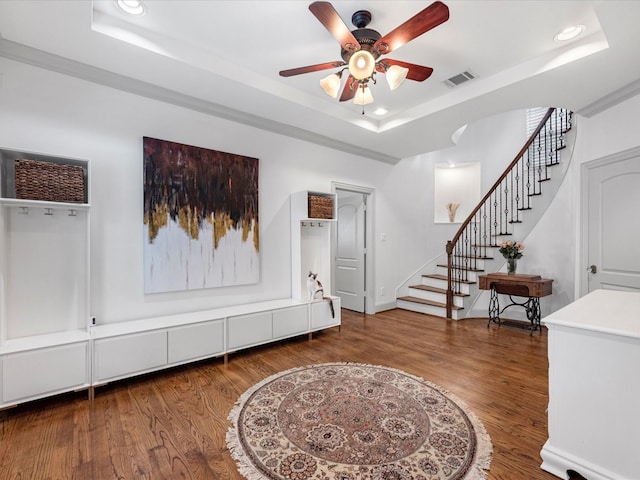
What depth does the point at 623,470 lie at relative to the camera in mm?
1487

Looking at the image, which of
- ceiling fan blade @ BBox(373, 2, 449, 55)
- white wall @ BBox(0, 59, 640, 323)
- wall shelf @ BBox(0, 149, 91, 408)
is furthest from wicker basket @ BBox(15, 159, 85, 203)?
ceiling fan blade @ BBox(373, 2, 449, 55)

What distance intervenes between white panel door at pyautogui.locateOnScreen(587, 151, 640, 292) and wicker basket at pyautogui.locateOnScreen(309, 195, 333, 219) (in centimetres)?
307

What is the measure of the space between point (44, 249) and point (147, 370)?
4.37ft

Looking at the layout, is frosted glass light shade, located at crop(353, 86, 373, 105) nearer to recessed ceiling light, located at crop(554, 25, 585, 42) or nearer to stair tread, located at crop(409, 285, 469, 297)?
recessed ceiling light, located at crop(554, 25, 585, 42)

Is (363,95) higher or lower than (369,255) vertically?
higher

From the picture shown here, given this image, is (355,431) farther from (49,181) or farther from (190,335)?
(49,181)

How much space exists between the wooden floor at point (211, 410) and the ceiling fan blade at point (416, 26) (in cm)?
257

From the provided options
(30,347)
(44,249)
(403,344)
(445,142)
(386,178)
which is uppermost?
(445,142)

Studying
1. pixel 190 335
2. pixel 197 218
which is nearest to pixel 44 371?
pixel 190 335

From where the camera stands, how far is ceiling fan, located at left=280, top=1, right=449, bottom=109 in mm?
1837

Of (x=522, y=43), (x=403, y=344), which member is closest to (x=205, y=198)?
(x=403, y=344)

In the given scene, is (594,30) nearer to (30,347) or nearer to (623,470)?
(623,470)

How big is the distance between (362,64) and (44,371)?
3.26 m

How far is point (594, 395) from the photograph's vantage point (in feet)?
5.15
